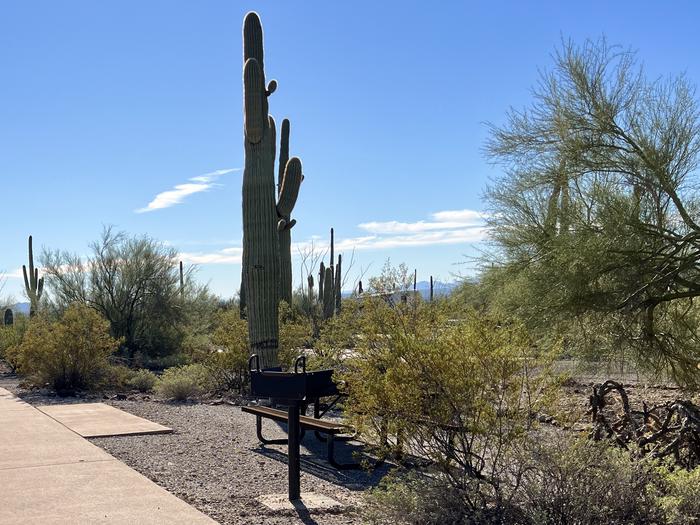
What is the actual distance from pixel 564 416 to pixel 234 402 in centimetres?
872

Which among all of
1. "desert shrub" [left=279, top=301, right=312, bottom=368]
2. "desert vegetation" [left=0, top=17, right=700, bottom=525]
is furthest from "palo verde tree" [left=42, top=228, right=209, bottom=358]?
"desert shrub" [left=279, top=301, right=312, bottom=368]

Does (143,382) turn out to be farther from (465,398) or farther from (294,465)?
(465,398)

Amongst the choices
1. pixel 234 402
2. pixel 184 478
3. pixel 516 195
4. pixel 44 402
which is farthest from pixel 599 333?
pixel 44 402

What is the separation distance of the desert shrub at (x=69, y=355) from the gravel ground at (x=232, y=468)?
4648 millimetres

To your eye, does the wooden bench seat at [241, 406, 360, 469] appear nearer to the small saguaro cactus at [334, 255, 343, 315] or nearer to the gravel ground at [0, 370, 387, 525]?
the gravel ground at [0, 370, 387, 525]

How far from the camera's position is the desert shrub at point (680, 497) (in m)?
4.34

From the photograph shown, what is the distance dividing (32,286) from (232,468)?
2819 centimetres

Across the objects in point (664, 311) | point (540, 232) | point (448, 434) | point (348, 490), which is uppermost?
point (540, 232)

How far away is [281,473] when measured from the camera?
Answer: 7270 mm

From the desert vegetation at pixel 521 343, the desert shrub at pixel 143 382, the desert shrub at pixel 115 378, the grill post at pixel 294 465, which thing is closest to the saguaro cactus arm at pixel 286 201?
the desert vegetation at pixel 521 343

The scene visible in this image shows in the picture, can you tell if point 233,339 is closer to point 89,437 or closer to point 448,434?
point 89,437

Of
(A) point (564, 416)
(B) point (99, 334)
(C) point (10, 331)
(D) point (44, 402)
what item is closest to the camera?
(A) point (564, 416)

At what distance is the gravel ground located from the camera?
19.3 ft

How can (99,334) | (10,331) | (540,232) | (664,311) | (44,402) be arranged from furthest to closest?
(10,331) < (99,334) < (44,402) < (540,232) < (664,311)
